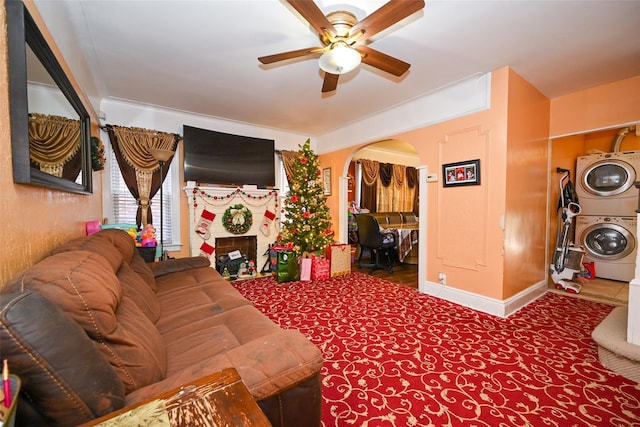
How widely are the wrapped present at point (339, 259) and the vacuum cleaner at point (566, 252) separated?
2.95 m

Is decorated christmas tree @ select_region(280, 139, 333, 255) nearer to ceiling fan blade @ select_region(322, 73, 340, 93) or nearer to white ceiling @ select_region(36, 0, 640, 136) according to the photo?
white ceiling @ select_region(36, 0, 640, 136)

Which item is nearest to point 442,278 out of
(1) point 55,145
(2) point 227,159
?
(2) point 227,159

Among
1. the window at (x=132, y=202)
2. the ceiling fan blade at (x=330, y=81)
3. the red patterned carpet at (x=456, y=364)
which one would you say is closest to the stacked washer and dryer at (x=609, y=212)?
the red patterned carpet at (x=456, y=364)

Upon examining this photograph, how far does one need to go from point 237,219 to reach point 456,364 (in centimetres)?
366

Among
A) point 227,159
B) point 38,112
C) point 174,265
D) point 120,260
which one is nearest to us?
point 38,112

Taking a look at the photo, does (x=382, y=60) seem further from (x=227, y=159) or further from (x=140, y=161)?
(x=140, y=161)

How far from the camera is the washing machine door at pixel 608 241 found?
386 centimetres

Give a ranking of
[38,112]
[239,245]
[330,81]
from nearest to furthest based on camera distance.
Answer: [38,112]
[330,81]
[239,245]

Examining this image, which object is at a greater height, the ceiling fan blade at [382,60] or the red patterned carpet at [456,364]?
the ceiling fan blade at [382,60]

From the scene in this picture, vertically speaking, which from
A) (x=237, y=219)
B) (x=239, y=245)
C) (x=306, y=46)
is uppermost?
(x=306, y=46)

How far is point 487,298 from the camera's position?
9.53ft

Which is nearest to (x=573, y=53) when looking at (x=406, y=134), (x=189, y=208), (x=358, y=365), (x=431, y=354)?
(x=406, y=134)

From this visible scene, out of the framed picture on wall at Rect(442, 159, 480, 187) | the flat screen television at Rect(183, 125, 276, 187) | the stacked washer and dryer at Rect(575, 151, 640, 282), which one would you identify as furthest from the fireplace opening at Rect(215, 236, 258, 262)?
the stacked washer and dryer at Rect(575, 151, 640, 282)

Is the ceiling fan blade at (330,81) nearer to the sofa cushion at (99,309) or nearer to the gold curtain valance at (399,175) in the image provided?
the sofa cushion at (99,309)
